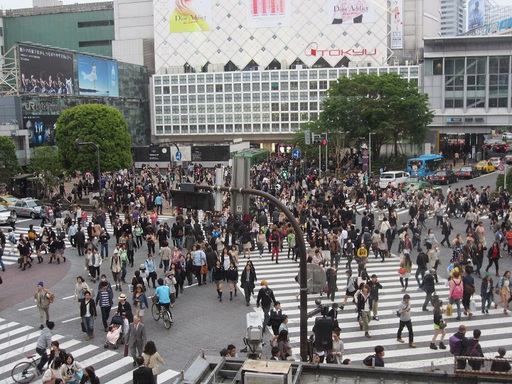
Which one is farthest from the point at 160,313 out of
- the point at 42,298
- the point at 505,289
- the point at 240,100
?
the point at 240,100

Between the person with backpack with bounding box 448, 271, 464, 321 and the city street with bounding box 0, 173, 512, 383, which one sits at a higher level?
the person with backpack with bounding box 448, 271, 464, 321

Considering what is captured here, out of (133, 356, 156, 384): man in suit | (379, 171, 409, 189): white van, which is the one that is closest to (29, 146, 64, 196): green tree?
(379, 171, 409, 189): white van

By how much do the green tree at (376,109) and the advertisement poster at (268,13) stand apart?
27.3 m

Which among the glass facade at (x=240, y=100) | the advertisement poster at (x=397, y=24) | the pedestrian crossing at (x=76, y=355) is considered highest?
the advertisement poster at (x=397, y=24)

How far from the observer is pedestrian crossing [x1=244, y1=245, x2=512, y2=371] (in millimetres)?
14891

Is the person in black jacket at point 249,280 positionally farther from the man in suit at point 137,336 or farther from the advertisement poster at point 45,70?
the advertisement poster at point 45,70

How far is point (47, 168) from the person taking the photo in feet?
148

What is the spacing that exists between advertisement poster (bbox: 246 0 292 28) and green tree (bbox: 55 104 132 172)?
134 feet

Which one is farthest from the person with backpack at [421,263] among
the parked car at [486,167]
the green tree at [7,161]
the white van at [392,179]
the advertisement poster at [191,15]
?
the advertisement poster at [191,15]

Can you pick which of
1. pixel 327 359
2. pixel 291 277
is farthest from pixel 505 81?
pixel 327 359

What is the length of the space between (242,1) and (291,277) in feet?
221

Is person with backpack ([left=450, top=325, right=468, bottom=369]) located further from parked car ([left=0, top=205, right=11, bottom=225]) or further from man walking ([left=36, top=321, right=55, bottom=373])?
parked car ([left=0, top=205, right=11, bottom=225])

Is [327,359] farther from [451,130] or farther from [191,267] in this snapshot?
[451,130]

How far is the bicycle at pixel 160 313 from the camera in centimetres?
1691
